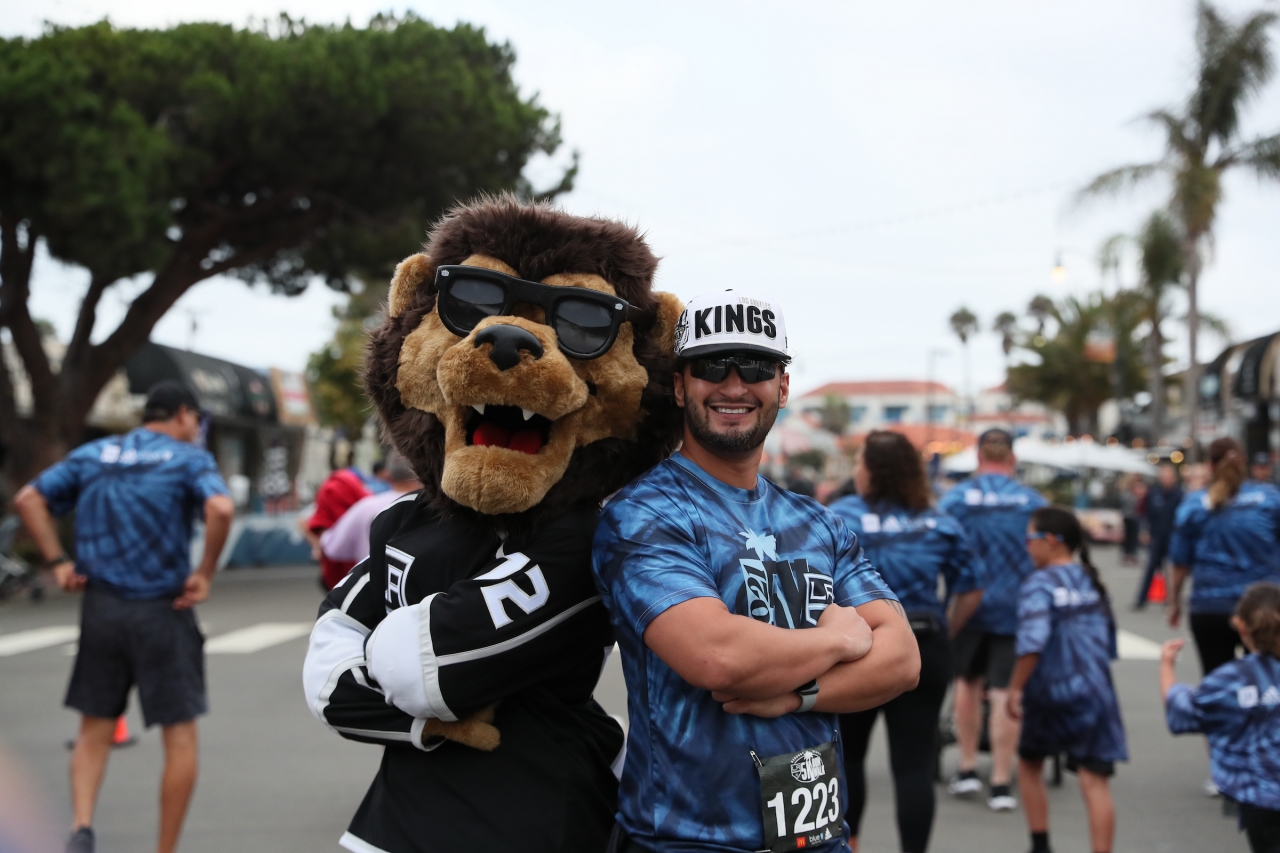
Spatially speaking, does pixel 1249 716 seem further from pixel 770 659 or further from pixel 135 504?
pixel 135 504

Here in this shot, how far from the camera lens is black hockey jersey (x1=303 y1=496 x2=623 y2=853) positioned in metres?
2.28

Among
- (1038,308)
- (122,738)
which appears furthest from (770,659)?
(1038,308)

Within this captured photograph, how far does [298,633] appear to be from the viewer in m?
12.1

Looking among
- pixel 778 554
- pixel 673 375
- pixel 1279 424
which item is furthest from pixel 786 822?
pixel 1279 424

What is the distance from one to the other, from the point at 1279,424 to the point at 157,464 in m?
24.2

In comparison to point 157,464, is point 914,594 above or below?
below

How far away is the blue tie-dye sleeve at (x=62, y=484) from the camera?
16.3 ft

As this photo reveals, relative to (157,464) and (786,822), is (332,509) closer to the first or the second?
(157,464)

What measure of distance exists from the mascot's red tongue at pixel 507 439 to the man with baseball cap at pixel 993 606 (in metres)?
4.31

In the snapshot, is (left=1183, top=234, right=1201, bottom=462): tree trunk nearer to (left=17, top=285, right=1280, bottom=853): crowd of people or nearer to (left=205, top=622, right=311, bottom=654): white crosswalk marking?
(left=17, top=285, right=1280, bottom=853): crowd of people

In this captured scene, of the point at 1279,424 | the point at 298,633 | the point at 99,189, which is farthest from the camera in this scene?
the point at 1279,424

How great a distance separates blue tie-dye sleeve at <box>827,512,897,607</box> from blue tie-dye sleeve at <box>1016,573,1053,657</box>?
9.16 feet

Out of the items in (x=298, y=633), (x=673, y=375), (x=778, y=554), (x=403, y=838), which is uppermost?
(x=673, y=375)

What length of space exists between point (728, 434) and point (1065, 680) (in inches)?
127
